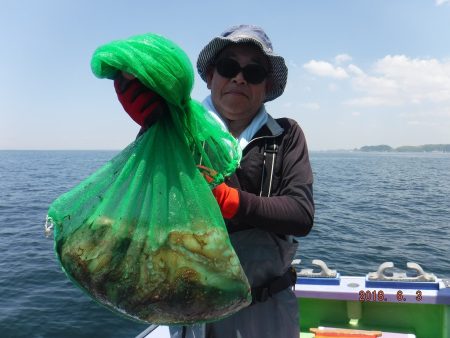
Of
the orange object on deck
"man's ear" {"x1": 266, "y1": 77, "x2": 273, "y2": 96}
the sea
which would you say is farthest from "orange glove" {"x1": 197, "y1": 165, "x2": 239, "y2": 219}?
the orange object on deck

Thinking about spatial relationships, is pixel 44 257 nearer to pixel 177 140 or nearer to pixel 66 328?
pixel 66 328

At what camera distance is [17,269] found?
1227 centimetres

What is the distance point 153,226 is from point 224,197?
16.6 inches

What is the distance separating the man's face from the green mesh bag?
0.69 m

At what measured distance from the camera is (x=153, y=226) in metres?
1.33

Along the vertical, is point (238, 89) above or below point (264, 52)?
below

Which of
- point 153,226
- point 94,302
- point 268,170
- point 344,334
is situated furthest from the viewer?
point 344,334

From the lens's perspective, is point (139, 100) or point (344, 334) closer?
point (139, 100)

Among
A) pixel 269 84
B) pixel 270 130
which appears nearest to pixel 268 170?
pixel 270 130

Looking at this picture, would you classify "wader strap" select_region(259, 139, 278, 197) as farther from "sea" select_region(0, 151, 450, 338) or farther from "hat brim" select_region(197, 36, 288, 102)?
"sea" select_region(0, 151, 450, 338)

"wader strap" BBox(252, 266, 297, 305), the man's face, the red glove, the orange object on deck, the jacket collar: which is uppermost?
the man's face

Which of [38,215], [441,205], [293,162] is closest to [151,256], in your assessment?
[293,162]

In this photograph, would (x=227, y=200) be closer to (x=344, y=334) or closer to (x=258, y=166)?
(x=258, y=166)

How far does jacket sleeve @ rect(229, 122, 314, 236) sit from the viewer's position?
173cm
